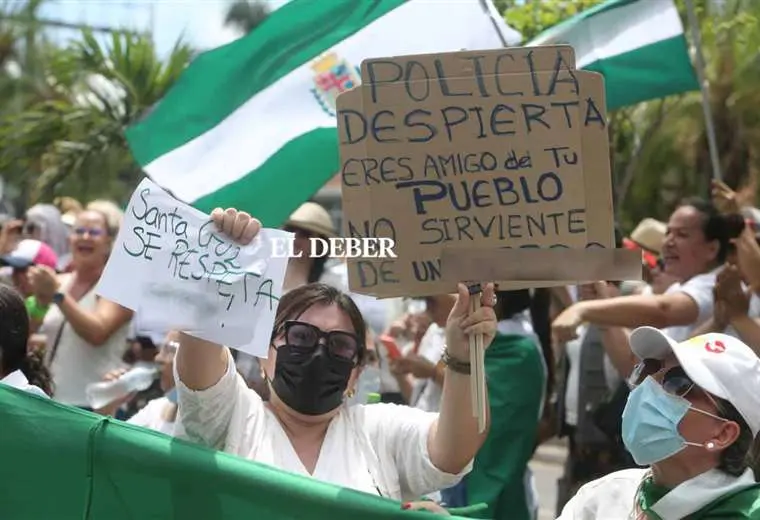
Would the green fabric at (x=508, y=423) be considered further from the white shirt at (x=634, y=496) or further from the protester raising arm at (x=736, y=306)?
the white shirt at (x=634, y=496)

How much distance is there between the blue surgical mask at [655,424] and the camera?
9.26ft

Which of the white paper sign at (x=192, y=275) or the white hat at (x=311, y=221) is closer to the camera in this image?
the white paper sign at (x=192, y=275)

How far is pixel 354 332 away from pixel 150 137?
3.03 meters

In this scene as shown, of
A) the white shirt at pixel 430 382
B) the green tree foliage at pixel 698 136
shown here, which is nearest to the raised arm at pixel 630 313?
the white shirt at pixel 430 382

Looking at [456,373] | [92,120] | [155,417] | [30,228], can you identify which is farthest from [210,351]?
[92,120]

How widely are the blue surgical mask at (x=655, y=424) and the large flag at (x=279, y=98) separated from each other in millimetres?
2972

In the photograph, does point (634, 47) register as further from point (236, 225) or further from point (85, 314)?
point (236, 225)

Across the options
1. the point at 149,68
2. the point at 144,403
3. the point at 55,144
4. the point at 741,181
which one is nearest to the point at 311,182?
the point at 144,403

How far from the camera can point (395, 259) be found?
9.84 feet

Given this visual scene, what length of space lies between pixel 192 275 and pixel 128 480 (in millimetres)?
488

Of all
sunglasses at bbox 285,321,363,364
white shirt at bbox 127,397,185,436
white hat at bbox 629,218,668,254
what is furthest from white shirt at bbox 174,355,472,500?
white hat at bbox 629,218,668,254

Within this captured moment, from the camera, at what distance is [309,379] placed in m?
3.17

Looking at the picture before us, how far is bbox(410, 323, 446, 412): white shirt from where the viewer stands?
551 centimetres

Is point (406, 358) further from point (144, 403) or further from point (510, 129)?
point (510, 129)
